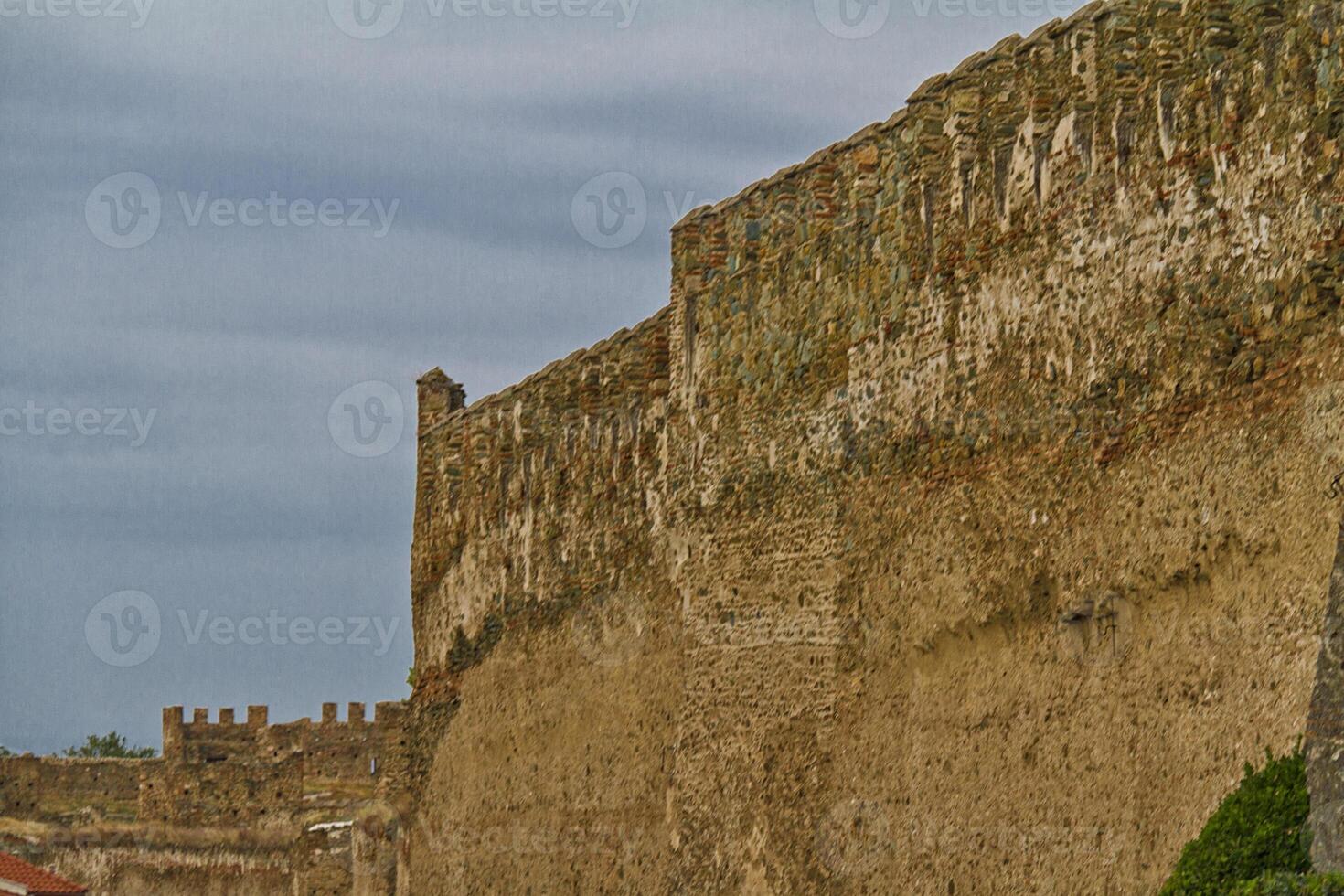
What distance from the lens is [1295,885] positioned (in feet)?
36.0

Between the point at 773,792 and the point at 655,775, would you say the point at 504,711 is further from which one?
the point at 773,792

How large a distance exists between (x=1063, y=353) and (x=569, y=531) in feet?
25.7

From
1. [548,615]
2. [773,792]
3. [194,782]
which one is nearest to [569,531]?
[548,615]

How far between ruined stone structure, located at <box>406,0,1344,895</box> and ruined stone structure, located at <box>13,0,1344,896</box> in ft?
0.10

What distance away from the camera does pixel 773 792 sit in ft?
60.0

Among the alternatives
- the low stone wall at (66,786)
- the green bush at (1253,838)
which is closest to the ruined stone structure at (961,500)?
the green bush at (1253,838)

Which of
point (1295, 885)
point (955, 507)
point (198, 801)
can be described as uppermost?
point (198, 801)

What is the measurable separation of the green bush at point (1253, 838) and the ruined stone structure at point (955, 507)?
1.12 ft

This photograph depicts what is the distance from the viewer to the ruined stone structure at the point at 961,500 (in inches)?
520

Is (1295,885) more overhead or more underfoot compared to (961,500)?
more underfoot

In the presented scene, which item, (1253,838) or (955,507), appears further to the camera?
(955,507)

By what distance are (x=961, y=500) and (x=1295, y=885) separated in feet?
17.6

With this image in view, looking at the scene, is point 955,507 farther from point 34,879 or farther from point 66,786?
point 66,786

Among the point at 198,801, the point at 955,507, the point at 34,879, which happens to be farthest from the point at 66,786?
the point at 955,507
